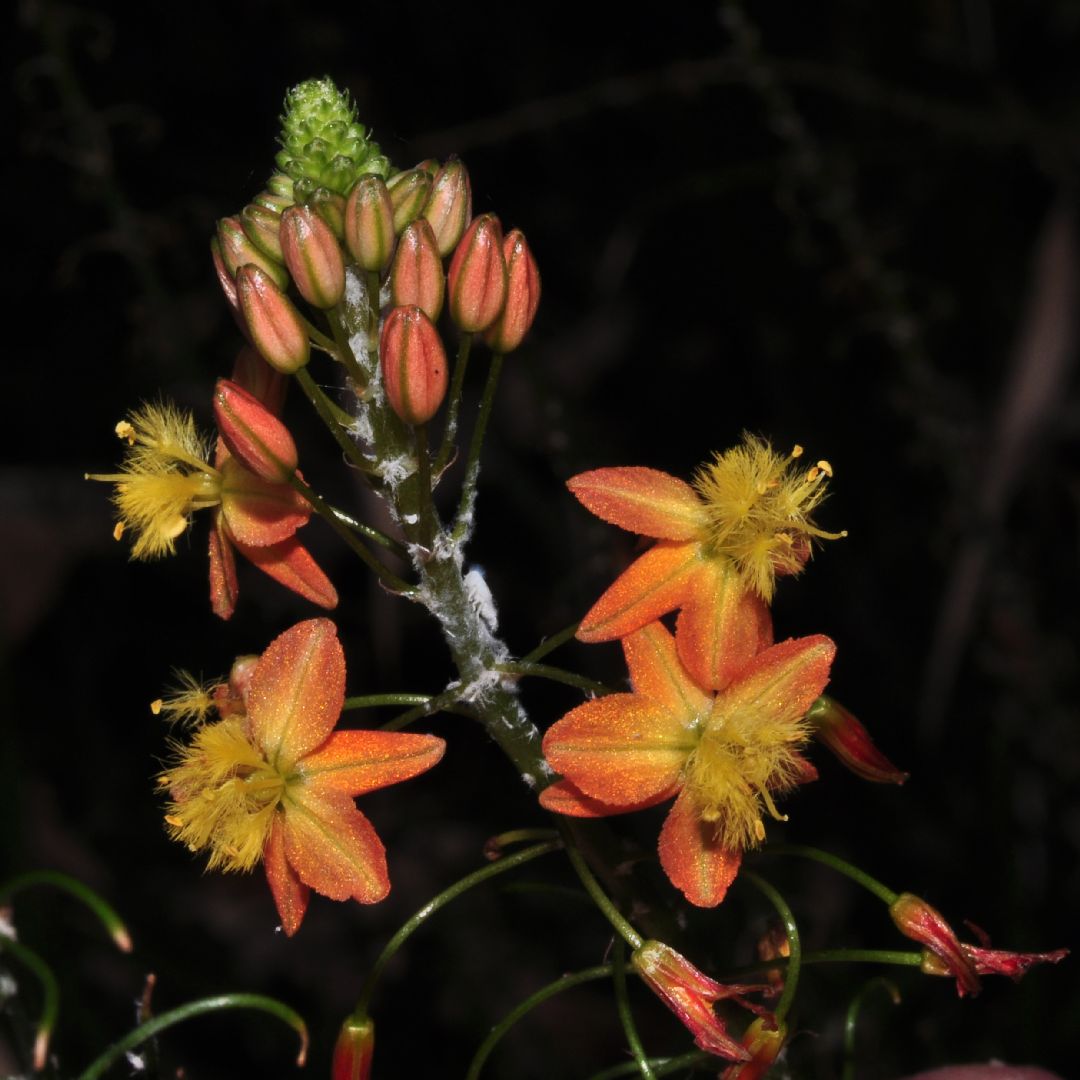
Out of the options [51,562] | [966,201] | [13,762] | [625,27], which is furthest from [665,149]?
[13,762]

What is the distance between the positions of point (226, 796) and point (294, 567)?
0.36 m

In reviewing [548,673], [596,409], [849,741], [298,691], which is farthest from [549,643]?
[596,409]

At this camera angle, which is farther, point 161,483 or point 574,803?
point 161,483

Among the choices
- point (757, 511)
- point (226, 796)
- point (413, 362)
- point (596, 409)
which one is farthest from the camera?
point (596, 409)

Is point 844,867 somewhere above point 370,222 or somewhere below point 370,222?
below

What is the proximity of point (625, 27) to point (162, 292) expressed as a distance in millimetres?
2359

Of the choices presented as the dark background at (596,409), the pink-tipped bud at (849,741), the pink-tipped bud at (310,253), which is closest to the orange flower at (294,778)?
the pink-tipped bud at (310,253)

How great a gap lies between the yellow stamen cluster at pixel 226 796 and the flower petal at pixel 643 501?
61cm

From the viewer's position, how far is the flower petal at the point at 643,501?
6.35 ft

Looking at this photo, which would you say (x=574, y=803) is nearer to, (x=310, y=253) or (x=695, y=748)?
(x=695, y=748)

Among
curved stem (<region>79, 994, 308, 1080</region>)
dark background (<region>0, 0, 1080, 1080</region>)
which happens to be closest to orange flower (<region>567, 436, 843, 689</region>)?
curved stem (<region>79, 994, 308, 1080</region>)

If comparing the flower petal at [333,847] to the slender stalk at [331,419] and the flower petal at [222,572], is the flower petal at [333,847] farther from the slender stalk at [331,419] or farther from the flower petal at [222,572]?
the slender stalk at [331,419]

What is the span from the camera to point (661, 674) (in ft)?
6.36

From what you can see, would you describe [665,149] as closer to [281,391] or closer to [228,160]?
[228,160]
